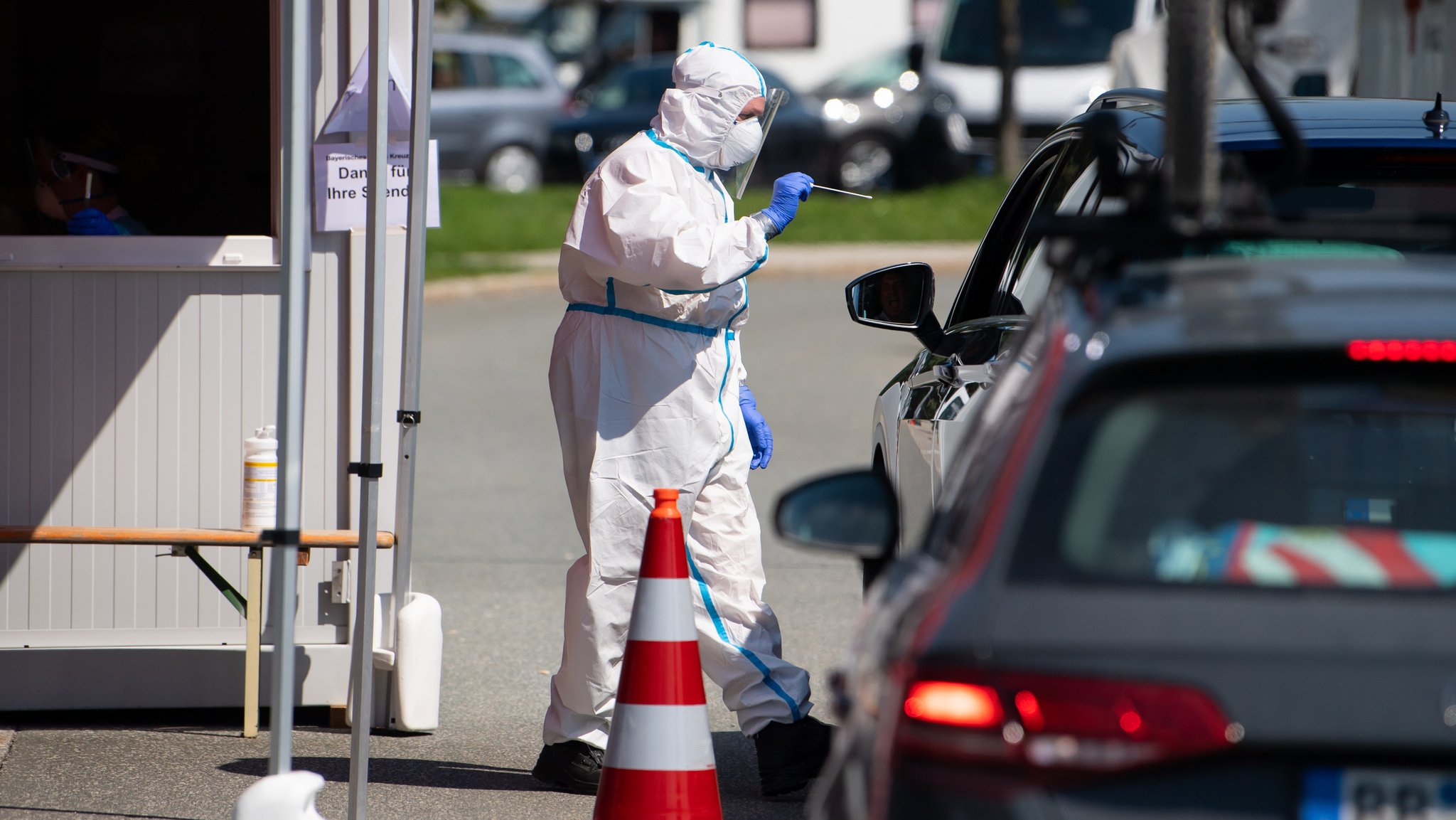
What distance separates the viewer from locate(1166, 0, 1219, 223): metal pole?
2928mm

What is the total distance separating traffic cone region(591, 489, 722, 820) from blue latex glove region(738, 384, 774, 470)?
0.96 metres

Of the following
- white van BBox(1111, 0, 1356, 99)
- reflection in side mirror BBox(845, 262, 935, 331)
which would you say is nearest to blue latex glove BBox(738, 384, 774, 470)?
reflection in side mirror BBox(845, 262, 935, 331)

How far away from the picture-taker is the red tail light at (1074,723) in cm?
208

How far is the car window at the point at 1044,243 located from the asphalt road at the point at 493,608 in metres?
1.41

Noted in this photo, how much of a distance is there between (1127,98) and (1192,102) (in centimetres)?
189

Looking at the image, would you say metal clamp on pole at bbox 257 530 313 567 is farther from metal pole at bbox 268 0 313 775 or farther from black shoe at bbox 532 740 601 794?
black shoe at bbox 532 740 601 794

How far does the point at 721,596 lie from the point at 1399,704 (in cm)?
286

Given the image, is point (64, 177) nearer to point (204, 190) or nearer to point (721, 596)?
point (204, 190)

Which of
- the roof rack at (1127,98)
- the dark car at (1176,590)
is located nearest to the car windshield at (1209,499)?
the dark car at (1176,590)

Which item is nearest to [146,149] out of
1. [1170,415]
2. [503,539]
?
[503,539]

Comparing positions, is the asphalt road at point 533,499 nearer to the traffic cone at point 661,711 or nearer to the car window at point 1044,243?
the traffic cone at point 661,711

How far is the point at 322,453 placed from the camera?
5672 millimetres

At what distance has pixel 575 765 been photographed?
4879 mm

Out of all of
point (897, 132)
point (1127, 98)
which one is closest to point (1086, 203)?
point (1127, 98)
